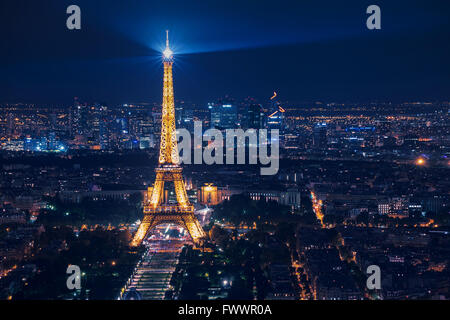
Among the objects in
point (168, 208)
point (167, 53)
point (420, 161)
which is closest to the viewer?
point (167, 53)

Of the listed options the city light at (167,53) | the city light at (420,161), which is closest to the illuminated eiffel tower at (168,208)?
the city light at (167,53)

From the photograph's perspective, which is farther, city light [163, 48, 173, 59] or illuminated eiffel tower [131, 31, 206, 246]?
illuminated eiffel tower [131, 31, 206, 246]

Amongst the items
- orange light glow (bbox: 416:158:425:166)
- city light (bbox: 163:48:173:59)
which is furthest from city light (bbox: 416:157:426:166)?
city light (bbox: 163:48:173:59)

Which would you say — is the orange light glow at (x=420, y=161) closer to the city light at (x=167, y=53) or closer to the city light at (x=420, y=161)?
the city light at (x=420, y=161)

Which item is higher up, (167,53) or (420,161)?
(167,53)

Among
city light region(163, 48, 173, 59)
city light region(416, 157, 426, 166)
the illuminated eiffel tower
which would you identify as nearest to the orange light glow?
city light region(416, 157, 426, 166)

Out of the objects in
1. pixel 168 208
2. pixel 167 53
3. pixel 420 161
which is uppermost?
pixel 167 53

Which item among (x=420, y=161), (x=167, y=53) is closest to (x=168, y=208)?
(x=167, y=53)

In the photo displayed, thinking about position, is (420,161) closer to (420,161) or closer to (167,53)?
(420,161)

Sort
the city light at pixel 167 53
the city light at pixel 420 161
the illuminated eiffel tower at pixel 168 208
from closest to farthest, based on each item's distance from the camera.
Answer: the city light at pixel 167 53 < the illuminated eiffel tower at pixel 168 208 < the city light at pixel 420 161

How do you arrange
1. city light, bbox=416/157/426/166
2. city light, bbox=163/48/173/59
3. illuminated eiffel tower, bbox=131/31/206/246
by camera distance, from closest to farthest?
city light, bbox=163/48/173/59, illuminated eiffel tower, bbox=131/31/206/246, city light, bbox=416/157/426/166

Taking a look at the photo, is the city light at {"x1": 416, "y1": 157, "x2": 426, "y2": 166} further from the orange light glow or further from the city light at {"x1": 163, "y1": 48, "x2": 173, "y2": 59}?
the city light at {"x1": 163, "y1": 48, "x2": 173, "y2": 59}

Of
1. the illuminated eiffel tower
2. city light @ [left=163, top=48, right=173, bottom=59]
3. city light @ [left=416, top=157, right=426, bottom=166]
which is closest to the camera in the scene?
city light @ [left=163, top=48, right=173, bottom=59]

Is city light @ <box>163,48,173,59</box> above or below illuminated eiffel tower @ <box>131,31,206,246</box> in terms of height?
above
